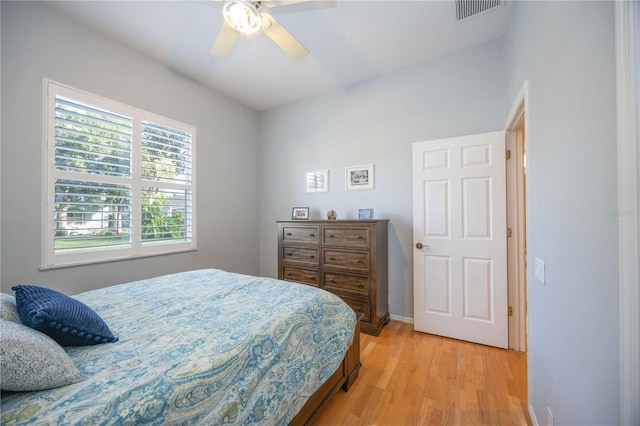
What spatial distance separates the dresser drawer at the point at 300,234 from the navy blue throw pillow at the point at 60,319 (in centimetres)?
206

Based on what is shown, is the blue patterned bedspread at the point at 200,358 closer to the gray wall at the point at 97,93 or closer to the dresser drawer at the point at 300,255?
the gray wall at the point at 97,93

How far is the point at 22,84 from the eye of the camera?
1.94 metres

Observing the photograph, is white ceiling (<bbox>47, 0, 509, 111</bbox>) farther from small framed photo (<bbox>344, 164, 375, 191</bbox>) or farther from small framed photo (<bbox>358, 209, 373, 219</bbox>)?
small framed photo (<bbox>358, 209, 373, 219</bbox>)

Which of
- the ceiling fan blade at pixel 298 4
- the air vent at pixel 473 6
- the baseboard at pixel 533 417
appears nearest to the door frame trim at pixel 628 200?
the baseboard at pixel 533 417

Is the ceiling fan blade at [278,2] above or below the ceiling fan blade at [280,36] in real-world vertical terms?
above

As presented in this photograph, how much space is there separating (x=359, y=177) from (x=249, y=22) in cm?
200

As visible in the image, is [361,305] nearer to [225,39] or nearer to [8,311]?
[8,311]

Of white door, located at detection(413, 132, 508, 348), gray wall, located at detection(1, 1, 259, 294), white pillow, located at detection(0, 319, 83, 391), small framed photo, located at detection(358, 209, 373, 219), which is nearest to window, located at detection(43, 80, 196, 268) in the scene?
gray wall, located at detection(1, 1, 259, 294)

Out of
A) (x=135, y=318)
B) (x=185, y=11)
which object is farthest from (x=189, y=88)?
(x=135, y=318)

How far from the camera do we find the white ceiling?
6.79 ft

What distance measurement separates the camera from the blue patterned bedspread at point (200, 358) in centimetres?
73

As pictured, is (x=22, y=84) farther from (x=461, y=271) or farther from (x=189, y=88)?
(x=461, y=271)

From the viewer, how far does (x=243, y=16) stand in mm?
1623

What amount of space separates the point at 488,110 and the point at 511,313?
1.99 meters
